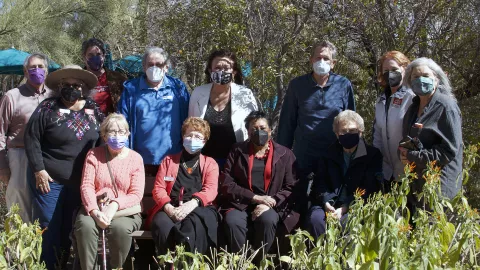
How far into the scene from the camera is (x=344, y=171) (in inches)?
205

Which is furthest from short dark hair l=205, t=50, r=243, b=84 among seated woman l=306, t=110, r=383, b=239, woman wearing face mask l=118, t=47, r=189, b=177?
seated woman l=306, t=110, r=383, b=239

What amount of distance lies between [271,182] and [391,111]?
120 centimetres

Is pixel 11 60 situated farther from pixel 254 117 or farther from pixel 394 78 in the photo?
pixel 394 78

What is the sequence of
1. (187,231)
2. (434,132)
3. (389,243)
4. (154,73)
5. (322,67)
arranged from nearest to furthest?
(389,243) → (434,132) → (187,231) → (322,67) → (154,73)

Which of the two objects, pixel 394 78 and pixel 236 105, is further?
pixel 236 105

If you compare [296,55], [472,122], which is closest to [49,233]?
[296,55]

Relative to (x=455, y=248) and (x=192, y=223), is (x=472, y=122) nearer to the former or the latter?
(x=192, y=223)

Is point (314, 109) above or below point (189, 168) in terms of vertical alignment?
above

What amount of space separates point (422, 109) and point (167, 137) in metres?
2.27

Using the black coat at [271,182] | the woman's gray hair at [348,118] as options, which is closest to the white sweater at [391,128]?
the woman's gray hair at [348,118]

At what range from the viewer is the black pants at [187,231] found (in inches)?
191

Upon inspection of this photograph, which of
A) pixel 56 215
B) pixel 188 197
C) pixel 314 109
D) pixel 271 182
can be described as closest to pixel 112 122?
pixel 188 197

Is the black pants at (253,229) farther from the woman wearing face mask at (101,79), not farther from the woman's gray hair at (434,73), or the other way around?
the woman wearing face mask at (101,79)

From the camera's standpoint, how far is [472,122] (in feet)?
23.0
